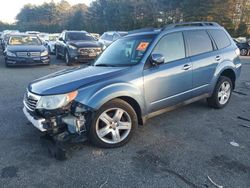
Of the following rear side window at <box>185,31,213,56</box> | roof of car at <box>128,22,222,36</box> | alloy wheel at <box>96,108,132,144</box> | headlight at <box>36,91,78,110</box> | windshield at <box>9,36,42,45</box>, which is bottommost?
alloy wheel at <box>96,108,132,144</box>

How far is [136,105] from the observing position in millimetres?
4031

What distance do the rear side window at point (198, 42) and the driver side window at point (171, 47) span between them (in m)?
0.20

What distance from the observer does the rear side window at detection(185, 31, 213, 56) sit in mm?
4824

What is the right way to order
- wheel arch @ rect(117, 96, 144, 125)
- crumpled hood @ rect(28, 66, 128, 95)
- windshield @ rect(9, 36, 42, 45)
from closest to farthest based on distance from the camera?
crumpled hood @ rect(28, 66, 128, 95) → wheel arch @ rect(117, 96, 144, 125) → windshield @ rect(9, 36, 42, 45)

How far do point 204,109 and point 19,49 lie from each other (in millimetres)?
9386

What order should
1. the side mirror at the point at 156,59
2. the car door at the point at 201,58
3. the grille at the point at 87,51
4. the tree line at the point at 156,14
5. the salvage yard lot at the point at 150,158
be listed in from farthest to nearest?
the tree line at the point at 156,14 < the grille at the point at 87,51 < the car door at the point at 201,58 < the side mirror at the point at 156,59 < the salvage yard lot at the point at 150,158

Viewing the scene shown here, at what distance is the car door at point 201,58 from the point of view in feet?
15.8

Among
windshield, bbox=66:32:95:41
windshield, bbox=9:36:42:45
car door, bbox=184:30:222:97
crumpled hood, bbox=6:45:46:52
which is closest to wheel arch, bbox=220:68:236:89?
car door, bbox=184:30:222:97

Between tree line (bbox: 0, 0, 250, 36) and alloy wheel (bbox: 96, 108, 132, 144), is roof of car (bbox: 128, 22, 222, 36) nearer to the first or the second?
alloy wheel (bbox: 96, 108, 132, 144)

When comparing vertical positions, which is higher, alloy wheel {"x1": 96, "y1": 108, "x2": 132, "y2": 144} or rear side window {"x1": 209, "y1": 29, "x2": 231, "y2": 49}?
rear side window {"x1": 209, "y1": 29, "x2": 231, "y2": 49}

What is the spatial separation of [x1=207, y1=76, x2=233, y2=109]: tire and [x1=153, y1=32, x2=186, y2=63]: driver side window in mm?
1301

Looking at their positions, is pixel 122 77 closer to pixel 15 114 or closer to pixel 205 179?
pixel 205 179

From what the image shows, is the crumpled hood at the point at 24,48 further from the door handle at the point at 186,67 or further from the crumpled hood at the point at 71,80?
the door handle at the point at 186,67

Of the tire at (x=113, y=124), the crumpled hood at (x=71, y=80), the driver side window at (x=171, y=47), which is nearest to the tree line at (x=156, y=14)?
the driver side window at (x=171, y=47)
